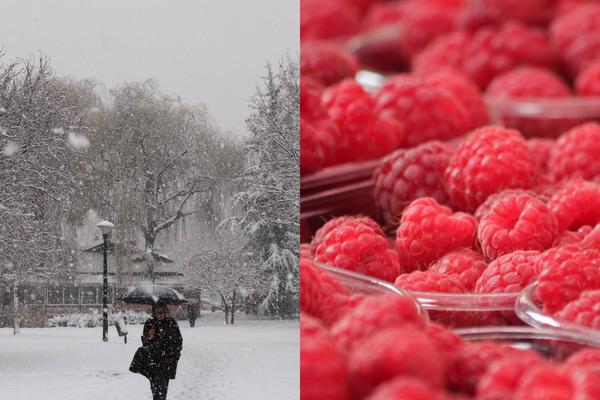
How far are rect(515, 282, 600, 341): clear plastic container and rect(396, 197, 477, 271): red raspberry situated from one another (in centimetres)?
12

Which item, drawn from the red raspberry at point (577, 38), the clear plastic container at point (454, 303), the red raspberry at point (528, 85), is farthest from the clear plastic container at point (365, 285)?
the red raspberry at point (577, 38)

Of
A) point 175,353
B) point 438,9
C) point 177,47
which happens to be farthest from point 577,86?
point 175,353

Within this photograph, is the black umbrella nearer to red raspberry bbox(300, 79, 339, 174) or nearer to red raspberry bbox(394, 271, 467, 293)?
red raspberry bbox(300, 79, 339, 174)

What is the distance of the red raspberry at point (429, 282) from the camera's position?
0.78 m

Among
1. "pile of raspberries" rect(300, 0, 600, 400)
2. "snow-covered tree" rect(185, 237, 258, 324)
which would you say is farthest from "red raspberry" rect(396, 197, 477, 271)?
"snow-covered tree" rect(185, 237, 258, 324)

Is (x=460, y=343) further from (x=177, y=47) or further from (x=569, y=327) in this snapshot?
(x=177, y=47)

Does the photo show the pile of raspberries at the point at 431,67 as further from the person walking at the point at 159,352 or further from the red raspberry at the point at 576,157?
the person walking at the point at 159,352

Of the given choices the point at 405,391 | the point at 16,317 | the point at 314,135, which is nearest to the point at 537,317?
the point at 405,391

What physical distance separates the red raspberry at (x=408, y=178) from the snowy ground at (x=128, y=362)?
0.25 metres

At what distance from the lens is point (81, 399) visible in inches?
44.9

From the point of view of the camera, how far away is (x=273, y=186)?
116 centimetres

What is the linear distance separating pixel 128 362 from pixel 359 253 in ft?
1.55

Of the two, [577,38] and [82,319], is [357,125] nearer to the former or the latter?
[82,319]

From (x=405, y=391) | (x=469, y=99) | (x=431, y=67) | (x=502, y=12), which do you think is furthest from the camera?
(x=502, y=12)
